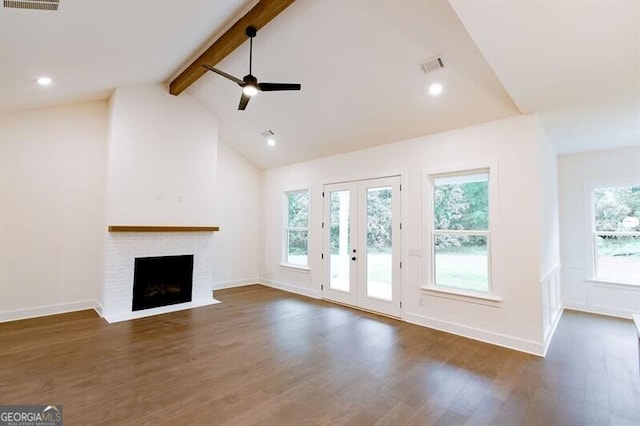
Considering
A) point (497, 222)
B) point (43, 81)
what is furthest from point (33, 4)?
point (497, 222)

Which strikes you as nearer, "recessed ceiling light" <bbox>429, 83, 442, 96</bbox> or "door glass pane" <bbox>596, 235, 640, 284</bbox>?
"recessed ceiling light" <bbox>429, 83, 442, 96</bbox>

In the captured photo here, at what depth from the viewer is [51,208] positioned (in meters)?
4.85

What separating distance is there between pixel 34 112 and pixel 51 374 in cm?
410

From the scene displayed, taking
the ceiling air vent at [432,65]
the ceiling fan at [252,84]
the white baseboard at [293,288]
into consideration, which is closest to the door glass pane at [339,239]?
the white baseboard at [293,288]

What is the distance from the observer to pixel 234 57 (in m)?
4.25

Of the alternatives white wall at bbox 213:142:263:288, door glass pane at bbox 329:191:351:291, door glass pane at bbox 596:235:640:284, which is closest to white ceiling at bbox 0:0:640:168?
door glass pane at bbox 329:191:351:291

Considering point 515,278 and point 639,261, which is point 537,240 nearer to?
point 515,278

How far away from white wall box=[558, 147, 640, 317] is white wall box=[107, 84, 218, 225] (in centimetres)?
677

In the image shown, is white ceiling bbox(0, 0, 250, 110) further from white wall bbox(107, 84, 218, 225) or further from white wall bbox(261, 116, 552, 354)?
white wall bbox(261, 116, 552, 354)

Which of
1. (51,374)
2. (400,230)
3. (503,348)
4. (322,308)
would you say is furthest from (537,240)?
(51,374)

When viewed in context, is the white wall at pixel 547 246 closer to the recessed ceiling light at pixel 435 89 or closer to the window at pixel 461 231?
the window at pixel 461 231

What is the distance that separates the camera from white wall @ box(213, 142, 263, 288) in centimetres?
694

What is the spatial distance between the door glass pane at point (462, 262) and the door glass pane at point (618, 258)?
9.62ft

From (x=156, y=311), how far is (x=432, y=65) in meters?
5.51
